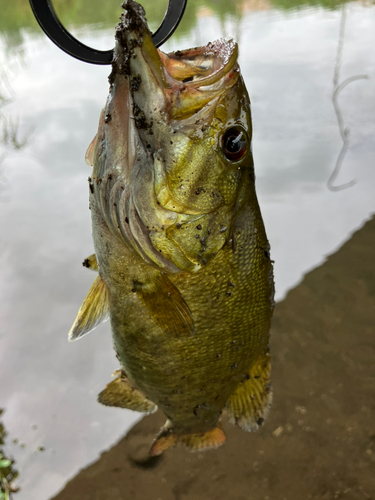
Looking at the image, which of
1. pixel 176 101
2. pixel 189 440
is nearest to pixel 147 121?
pixel 176 101

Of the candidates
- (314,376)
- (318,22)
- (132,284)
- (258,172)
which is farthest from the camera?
(318,22)

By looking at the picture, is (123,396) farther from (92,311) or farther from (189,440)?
(92,311)

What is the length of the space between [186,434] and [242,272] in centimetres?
84

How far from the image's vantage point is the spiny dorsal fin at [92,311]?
3.97ft

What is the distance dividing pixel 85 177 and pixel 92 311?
3955mm

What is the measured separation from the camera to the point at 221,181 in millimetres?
994

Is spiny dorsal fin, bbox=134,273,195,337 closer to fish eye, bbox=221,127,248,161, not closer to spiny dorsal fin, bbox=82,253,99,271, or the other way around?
spiny dorsal fin, bbox=82,253,99,271

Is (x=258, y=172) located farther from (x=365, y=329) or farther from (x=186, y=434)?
(x=186, y=434)

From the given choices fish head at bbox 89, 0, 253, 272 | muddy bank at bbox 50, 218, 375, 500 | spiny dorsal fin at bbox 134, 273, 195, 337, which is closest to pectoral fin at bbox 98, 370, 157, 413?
spiny dorsal fin at bbox 134, 273, 195, 337

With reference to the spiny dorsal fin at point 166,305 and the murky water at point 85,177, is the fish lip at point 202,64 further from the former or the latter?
the murky water at point 85,177

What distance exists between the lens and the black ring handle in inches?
30.1

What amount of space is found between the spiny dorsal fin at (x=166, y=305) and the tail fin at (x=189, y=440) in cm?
68

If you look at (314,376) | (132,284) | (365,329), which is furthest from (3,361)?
(365,329)

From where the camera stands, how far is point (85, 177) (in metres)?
4.89
